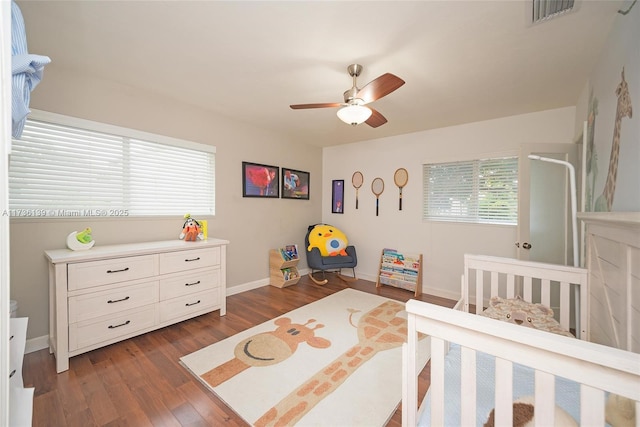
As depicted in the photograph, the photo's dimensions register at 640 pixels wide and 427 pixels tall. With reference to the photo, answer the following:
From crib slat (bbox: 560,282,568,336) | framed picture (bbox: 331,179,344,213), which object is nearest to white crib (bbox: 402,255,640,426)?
crib slat (bbox: 560,282,568,336)

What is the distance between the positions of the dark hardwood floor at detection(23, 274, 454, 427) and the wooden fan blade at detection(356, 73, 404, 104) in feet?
6.89

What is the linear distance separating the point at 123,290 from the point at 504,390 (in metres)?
2.56

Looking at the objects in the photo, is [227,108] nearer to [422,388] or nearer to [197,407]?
[197,407]

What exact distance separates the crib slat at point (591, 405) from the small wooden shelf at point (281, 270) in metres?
3.34

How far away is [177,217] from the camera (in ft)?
9.54

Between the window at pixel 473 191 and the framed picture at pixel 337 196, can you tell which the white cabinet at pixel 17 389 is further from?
the framed picture at pixel 337 196

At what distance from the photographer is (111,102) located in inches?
94.7

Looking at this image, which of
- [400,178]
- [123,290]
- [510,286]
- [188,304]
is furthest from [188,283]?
[400,178]

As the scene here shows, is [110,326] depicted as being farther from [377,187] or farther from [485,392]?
[377,187]

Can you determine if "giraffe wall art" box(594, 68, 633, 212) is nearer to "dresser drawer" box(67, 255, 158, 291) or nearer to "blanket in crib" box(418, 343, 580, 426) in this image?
"blanket in crib" box(418, 343, 580, 426)

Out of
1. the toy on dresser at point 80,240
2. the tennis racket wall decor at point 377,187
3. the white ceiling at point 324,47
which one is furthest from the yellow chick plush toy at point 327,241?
the toy on dresser at point 80,240

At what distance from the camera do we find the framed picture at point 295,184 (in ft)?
13.5

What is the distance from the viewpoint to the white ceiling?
1485 millimetres

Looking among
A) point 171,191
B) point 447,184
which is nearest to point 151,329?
point 171,191
